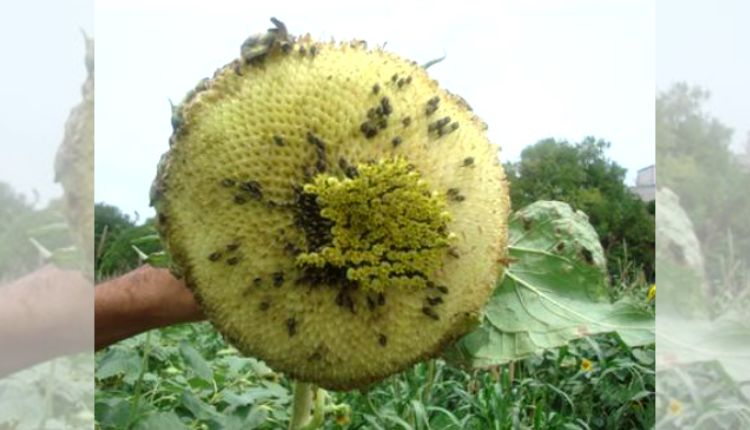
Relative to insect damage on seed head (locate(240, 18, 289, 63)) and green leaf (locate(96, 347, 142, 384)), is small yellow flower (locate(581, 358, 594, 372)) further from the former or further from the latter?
insect damage on seed head (locate(240, 18, 289, 63))

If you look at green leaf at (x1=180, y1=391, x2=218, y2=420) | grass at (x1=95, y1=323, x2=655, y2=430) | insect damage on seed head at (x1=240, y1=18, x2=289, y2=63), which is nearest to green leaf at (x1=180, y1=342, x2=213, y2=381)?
green leaf at (x1=180, y1=391, x2=218, y2=420)

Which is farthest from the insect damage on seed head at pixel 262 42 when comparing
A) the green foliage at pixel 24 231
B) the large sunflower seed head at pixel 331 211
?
the green foliage at pixel 24 231

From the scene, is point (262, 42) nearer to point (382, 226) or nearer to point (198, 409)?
point (382, 226)

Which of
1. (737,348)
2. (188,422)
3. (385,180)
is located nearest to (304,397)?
(385,180)

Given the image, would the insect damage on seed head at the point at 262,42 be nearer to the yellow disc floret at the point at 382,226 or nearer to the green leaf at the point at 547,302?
the yellow disc floret at the point at 382,226

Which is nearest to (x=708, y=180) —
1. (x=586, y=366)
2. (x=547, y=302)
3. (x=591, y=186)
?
(x=547, y=302)

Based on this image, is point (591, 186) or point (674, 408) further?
point (591, 186)
